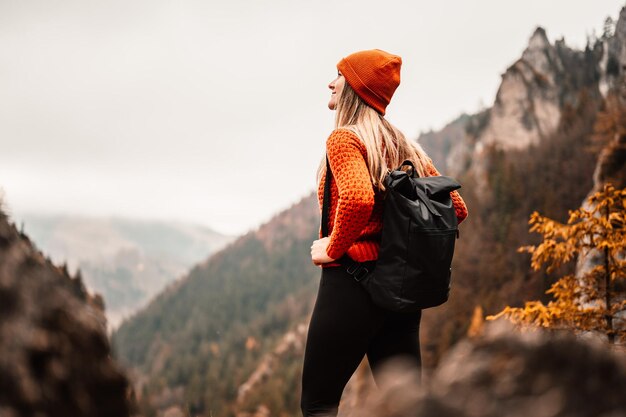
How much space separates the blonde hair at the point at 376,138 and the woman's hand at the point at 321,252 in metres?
0.32

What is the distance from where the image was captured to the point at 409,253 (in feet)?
6.82

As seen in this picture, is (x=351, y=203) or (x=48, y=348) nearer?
(x=48, y=348)

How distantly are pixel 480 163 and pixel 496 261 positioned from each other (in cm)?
2750

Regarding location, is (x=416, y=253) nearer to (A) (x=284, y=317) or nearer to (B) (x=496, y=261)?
(B) (x=496, y=261)

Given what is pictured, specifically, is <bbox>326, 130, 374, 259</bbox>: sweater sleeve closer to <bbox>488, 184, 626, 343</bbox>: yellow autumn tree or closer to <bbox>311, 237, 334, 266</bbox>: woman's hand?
<bbox>311, 237, 334, 266</bbox>: woman's hand

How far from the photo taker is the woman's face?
8.09 feet

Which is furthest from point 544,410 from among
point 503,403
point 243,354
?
point 243,354

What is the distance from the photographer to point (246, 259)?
15262 centimetres

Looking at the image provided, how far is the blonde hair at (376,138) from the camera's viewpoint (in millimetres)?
2242

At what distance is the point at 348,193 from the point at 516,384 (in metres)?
1.21

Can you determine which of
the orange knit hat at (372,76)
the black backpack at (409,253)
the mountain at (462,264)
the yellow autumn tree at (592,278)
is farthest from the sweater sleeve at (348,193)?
the yellow autumn tree at (592,278)

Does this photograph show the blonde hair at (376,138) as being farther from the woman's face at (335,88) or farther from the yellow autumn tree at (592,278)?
the yellow autumn tree at (592,278)

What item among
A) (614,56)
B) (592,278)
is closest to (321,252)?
(592,278)

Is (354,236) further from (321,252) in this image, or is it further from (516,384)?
(516,384)
